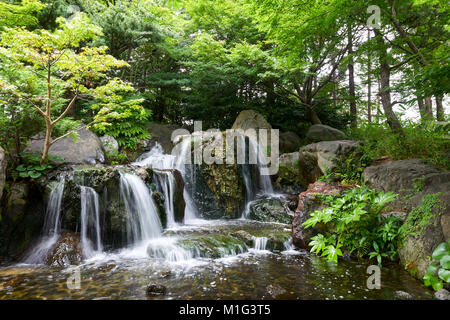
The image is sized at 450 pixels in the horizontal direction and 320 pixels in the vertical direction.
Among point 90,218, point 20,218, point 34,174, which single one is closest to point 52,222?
point 20,218

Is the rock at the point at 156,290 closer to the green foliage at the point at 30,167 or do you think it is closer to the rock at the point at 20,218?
the rock at the point at 20,218

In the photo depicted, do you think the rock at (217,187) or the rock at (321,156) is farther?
the rock at (217,187)

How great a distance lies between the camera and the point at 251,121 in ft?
40.3

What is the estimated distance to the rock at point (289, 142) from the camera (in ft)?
40.8

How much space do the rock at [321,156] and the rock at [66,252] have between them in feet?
21.1

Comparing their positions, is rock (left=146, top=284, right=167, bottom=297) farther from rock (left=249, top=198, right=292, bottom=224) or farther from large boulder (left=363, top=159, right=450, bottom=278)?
rock (left=249, top=198, right=292, bottom=224)

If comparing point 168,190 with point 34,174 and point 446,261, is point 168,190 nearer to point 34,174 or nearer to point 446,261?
point 34,174

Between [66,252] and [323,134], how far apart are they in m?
11.4

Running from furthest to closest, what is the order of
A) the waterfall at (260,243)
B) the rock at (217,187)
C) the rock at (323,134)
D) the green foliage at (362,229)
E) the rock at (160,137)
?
the rock at (160,137)
the rock at (323,134)
the rock at (217,187)
the waterfall at (260,243)
the green foliage at (362,229)

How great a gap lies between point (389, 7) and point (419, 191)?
167 inches

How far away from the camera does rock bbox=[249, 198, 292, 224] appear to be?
7.85 metres

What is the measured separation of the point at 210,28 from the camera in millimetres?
12523

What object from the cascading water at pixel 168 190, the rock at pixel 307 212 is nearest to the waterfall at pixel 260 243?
the rock at pixel 307 212
